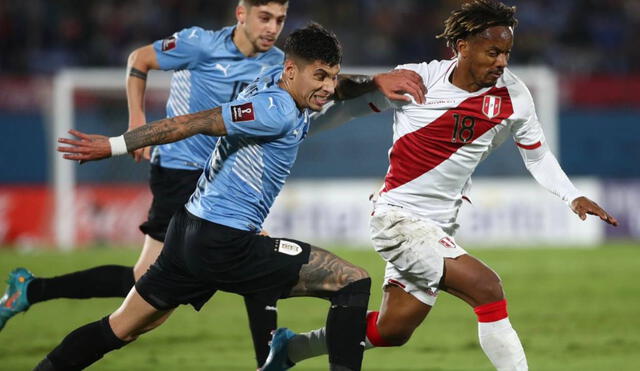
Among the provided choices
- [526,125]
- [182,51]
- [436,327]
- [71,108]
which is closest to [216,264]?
[526,125]

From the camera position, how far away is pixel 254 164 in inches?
203

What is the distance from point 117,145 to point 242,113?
60cm

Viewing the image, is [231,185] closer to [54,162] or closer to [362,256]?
[362,256]

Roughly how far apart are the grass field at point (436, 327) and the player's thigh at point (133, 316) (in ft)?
5.59

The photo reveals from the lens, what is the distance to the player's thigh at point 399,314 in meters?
5.79

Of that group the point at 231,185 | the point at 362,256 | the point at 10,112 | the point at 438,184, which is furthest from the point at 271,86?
→ the point at 10,112

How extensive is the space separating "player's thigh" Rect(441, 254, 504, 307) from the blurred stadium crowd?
524 inches

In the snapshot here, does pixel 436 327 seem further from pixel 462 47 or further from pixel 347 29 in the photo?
pixel 347 29

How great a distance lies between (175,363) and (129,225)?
9.50 meters

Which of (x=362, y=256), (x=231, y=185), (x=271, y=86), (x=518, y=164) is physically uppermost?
(x=271, y=86)

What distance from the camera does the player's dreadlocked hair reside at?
18.4ft

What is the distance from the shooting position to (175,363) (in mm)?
7234

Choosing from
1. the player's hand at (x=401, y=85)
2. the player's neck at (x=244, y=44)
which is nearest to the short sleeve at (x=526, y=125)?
the player's hand at (x=401, y=85)

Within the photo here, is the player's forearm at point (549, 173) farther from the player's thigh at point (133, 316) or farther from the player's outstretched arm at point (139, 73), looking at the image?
the player's outstretched arm at point (139, 73)
